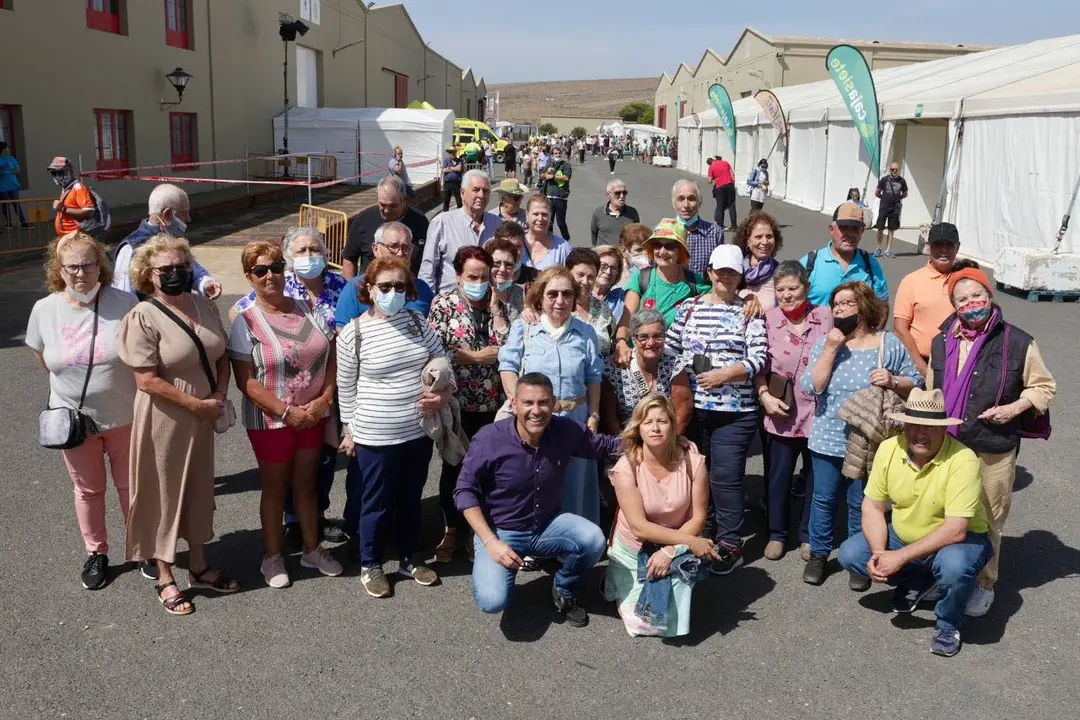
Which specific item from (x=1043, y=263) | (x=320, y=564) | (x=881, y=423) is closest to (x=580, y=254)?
(x=881, y=423)

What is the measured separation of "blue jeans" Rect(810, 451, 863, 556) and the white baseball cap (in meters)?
1.08

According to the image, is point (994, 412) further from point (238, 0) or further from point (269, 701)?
point (238, 0)

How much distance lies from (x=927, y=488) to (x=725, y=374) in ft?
3.77

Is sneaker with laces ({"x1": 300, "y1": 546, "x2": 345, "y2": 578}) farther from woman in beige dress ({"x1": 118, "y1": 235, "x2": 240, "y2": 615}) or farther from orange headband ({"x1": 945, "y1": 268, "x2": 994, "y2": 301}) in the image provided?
orange headband ({"x1": 945, "y1": 268, "x2": 994, "y2": 301})

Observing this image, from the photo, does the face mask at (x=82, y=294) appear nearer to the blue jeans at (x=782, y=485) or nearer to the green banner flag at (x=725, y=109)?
the blue jeans at (x=782, y=485)

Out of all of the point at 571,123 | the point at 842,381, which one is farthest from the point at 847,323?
the point at 571,123

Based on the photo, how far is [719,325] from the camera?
4910 mm

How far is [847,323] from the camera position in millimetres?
4691

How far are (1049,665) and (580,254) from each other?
9.87ft

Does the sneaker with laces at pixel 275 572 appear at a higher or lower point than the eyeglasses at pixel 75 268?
lower

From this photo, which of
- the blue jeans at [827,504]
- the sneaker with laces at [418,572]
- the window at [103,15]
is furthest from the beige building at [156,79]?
the blue jeans at [827,504]

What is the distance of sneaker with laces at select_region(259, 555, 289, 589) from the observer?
4617mm

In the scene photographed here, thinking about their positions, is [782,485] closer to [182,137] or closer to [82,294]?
[82,294]

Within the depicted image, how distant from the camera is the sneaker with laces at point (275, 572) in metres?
4.62
